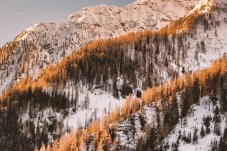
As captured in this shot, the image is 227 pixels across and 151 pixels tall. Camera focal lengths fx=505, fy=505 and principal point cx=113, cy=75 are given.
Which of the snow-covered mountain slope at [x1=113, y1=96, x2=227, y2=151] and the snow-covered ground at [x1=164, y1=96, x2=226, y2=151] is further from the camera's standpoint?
the snow-covered mountain slope at [x1=113, y1=96, x2=227, y2=151]

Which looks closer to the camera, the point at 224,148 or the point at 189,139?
the point at 224,148

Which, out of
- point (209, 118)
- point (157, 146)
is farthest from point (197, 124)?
point (157, 146)

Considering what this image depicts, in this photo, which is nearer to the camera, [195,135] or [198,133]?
[195,135]

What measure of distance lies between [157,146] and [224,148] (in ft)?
85.5


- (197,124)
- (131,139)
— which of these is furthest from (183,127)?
(131,139)

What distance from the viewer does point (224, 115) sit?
19412 cm

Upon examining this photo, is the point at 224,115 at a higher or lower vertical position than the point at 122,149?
higher

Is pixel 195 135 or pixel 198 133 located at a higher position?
pixel 198 133

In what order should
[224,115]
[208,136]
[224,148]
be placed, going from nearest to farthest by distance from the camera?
[224,148], [208,136], [224,115]

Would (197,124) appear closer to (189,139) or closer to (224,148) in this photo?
(189,139)

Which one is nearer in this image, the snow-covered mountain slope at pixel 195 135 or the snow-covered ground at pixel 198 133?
the snow-covered ground at pixel 198 133

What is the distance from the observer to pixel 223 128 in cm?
18412

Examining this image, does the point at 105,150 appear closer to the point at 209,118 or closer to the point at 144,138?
the point at 144,138

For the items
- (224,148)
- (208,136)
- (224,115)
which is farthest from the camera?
(224,115)
